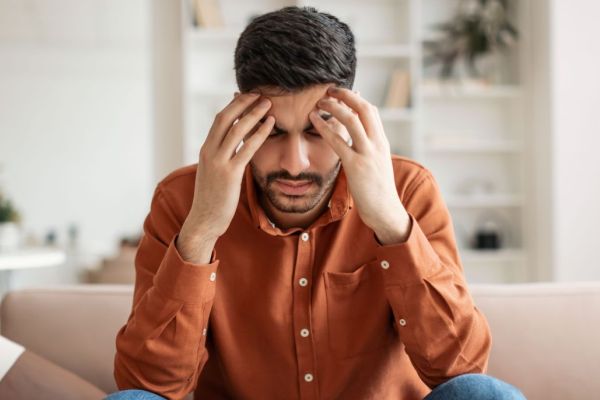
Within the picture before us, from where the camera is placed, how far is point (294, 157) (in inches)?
53.5

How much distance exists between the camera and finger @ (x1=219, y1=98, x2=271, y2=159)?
1.34 meters

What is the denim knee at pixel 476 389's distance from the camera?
1166mm

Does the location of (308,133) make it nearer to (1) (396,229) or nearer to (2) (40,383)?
(1) (396,229)

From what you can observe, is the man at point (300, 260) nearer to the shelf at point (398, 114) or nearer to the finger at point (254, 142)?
the finger at point (254, 142)

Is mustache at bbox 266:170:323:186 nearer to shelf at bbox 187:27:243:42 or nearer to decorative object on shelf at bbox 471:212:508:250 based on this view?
shelf at bbox 187:27:243:42

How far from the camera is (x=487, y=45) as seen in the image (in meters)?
4.59

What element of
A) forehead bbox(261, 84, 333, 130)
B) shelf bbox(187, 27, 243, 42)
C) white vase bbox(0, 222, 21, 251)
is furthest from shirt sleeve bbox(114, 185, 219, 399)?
shelf bbox(187, 27, 243, 42)

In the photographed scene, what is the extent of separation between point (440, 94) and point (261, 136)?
11.5 feet

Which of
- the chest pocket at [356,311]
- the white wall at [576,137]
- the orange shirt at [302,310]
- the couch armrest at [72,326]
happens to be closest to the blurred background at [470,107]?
the white wall at [576,137]

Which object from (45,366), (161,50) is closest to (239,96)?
(45,366)

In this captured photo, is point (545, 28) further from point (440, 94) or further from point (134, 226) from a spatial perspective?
point (134, 226)

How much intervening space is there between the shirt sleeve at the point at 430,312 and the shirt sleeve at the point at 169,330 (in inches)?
12.7

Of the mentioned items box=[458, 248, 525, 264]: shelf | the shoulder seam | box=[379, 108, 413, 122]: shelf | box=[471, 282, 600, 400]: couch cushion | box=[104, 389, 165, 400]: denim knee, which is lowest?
box=[458, 248, 525, 264]: shelf

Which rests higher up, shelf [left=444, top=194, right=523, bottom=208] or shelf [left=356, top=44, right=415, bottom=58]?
shelf [left=356, top=44, right=415, bottom=58]
